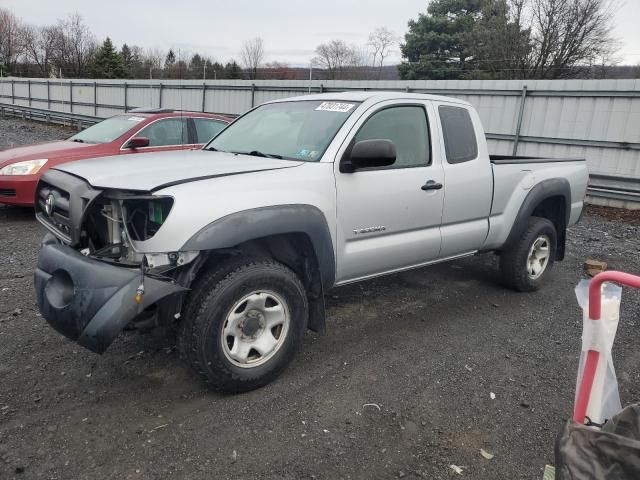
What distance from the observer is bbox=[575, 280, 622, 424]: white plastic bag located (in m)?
1.87

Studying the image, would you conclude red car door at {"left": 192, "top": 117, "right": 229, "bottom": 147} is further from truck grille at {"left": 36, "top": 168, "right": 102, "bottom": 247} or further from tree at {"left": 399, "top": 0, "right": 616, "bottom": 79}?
tree at {"left": 399, "top": 0, "right": 616, "bottom": 79}

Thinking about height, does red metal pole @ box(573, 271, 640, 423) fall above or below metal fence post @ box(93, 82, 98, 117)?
below

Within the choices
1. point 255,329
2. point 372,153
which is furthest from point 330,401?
point 372,153

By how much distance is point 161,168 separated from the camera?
318 cm

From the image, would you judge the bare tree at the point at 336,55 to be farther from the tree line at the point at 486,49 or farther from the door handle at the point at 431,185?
the door handle at the point at 431,185

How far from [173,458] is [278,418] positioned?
630 mm

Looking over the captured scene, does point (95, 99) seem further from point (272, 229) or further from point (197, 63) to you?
point (197, 63)

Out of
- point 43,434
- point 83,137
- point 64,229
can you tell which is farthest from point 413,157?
point 83,137

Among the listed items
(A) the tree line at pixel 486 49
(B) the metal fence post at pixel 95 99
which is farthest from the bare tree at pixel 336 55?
(B) the metal fence post at pixel 95 99

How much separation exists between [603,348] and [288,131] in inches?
108

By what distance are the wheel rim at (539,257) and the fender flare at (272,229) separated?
2.72 meters

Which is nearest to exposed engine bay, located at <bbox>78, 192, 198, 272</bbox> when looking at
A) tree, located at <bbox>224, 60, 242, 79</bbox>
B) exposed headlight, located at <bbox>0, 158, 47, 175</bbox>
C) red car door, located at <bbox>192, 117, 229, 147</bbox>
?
exposed headlight, located at <bbox>0, 158, 47, 175</bbox>

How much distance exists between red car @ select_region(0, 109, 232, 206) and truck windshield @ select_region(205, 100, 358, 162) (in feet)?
8.87

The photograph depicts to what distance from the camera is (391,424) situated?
2928 mm
